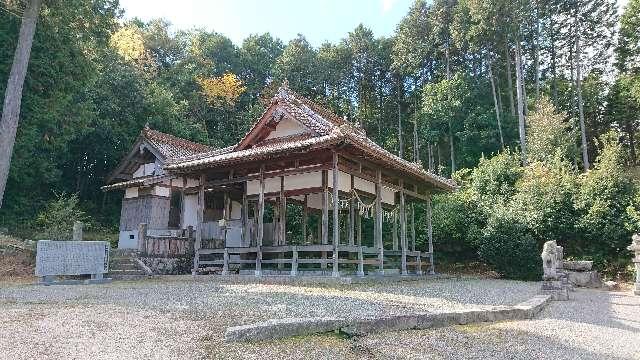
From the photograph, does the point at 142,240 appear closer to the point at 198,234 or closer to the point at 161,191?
the point at 198,234

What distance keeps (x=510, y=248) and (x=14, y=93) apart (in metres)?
19.0

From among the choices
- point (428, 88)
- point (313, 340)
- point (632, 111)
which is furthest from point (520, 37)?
point (313, 340)

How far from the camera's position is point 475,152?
32.4 meters

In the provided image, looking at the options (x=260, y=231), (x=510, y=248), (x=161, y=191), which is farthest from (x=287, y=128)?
(x=510, y=248)

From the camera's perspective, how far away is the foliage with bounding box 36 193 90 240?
18578 millimetres

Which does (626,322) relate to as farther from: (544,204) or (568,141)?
(568,141)

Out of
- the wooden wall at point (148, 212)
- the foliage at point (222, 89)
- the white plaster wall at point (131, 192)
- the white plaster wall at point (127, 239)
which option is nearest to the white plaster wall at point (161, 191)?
the wooden wall at point (148, 212)

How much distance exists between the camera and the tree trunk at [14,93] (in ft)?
51.8

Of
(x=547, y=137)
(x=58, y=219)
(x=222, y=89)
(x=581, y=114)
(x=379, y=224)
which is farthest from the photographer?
(x=222, y=89)

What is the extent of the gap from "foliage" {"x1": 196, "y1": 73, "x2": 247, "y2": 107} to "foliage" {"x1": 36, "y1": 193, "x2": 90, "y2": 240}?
57.3ft

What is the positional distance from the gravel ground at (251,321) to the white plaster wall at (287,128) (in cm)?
645

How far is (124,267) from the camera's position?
50.3ft

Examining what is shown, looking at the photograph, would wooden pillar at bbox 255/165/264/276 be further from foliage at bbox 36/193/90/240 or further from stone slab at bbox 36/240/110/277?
foliage at bbox 36/193/90/240

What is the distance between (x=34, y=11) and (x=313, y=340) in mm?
16840
